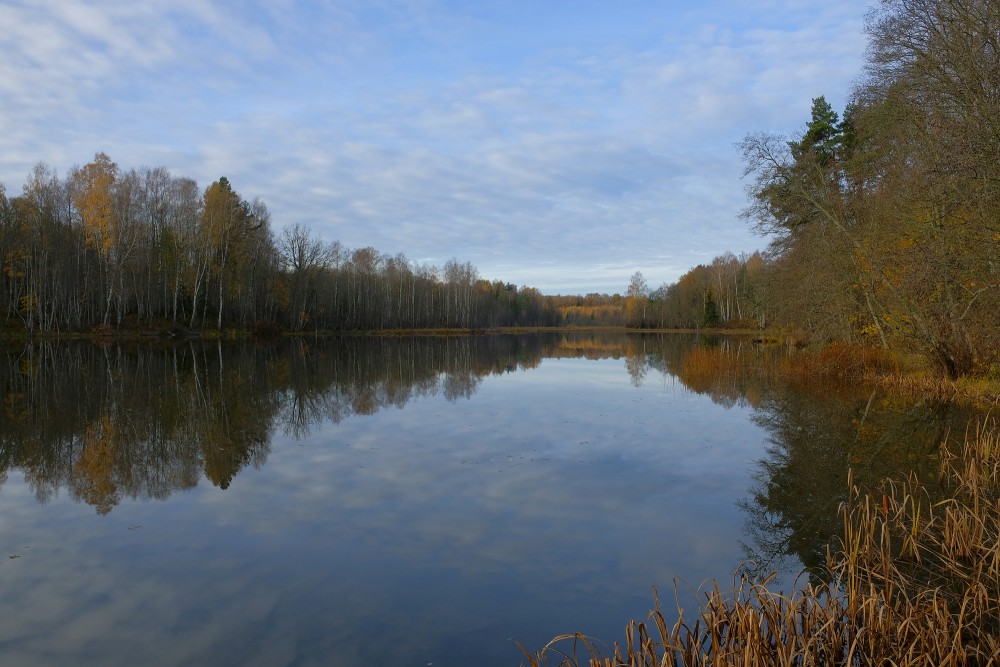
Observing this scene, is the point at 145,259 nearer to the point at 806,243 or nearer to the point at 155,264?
the point at 155,264

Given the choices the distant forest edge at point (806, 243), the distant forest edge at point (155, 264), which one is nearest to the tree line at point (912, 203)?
the distant forest edge at point (806, 243)

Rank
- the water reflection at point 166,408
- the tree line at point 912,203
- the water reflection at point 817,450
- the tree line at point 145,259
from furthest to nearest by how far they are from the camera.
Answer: the tree line at point 145,259
the tree line at point 912,203
the water reflection at point 166,408
the water reflection at point 817,450

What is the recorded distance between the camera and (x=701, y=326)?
83938mm

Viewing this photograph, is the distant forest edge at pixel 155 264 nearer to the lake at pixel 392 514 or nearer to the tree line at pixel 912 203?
the tree line at pixel 912 203

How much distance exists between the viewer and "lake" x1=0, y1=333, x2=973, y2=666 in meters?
5.02

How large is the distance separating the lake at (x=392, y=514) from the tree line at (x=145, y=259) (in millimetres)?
31663

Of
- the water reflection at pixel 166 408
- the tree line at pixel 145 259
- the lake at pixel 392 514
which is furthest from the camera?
the tree line at pixel 145 259

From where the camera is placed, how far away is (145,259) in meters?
47.2

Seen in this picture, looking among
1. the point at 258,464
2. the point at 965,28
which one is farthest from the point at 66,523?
the point at 965,28

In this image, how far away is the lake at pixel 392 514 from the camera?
5.02 m

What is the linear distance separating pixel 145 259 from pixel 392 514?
4710 centimetres

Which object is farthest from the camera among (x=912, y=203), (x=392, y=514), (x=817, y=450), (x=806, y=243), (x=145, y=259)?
(x=145, y=259)

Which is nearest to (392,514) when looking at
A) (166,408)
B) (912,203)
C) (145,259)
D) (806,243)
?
(166,408)

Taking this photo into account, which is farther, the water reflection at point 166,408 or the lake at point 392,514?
the water reflection at point 166,408
